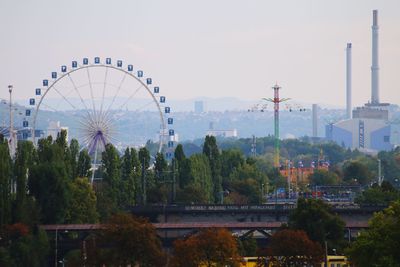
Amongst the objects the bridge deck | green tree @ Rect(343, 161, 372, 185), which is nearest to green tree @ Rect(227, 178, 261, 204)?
green tree @ Rect(343, 161, 372, 185)

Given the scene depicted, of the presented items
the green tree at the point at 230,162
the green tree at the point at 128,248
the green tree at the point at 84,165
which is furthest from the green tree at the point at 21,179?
the green tree at the point at 230,162

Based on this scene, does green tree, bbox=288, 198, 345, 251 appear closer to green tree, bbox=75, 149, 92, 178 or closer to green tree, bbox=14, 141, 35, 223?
green tree, bbox=14, 141, 35, 223

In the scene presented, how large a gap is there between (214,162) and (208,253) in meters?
63.1

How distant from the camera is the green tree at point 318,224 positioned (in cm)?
9050

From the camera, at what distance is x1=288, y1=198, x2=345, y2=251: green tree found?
90.5 m

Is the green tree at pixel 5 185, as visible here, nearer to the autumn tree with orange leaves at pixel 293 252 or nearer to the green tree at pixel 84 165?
the autumn tree with orange leaves at pixel 293 252

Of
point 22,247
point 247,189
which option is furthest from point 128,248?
point 247,189

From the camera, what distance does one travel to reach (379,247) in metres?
75.4

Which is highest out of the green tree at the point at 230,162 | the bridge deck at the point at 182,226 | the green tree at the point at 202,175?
the green tree at the point at 230,162

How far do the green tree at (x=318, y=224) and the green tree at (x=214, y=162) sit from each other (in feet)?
157

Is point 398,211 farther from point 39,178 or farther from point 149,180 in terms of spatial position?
point 149,180

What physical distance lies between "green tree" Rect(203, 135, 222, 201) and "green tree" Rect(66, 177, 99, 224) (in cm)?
3295

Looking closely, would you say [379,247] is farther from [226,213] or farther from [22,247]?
[226,213]

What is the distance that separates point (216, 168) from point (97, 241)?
58682 mm
